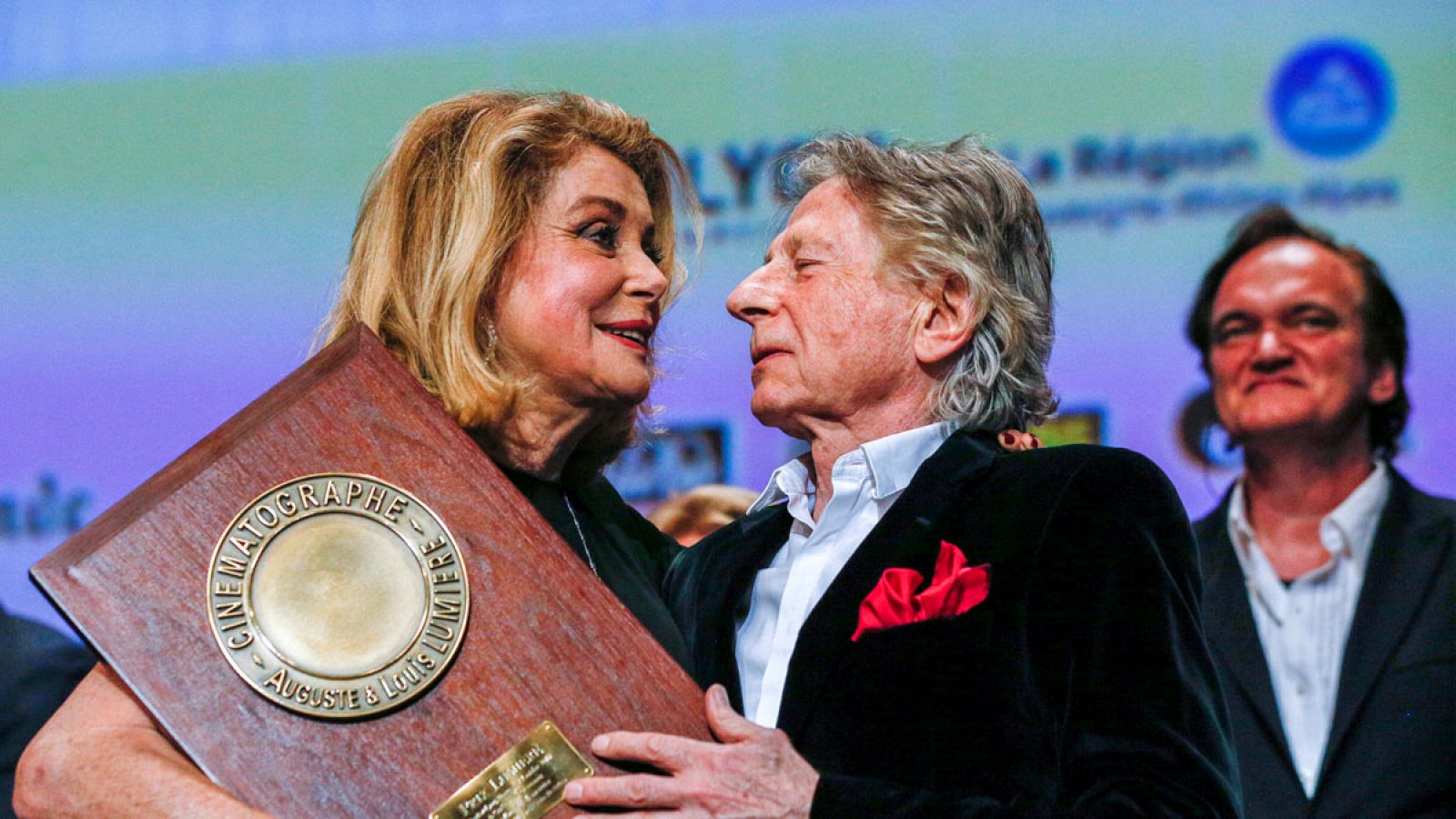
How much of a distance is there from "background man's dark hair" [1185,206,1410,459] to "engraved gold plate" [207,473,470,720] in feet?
9.54

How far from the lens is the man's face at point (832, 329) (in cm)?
254

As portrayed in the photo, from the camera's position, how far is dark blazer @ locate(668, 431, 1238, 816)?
196 cm

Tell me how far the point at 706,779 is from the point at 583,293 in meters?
0.94

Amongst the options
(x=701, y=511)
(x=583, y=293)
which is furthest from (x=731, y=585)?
(x=701, y=511)

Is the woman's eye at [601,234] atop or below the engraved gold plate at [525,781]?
atop

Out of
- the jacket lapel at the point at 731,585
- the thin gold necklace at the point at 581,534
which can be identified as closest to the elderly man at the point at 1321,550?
the jacket lapel at the point at 731,585

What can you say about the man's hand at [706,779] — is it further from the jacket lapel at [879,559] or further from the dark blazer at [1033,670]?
the jacket lapel at [879,559]

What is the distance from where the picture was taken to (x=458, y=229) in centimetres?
250

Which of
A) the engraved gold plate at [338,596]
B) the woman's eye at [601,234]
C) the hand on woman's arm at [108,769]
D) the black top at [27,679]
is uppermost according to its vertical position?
the woman's eye at [601,234]

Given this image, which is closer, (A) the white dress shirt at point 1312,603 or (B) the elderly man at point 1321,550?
(B) the elderly man at point 1321,550

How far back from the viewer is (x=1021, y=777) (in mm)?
2021

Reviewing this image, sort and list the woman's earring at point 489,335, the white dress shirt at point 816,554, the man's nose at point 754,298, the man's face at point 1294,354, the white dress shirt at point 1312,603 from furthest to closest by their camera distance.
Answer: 1. the man's face at point 1294,354
2. the white dress shirt at point 1312,603
3. the man's nose at point 754,298
4. the woman's earring at point 489,335
5. the white dress shirt at point 816,554

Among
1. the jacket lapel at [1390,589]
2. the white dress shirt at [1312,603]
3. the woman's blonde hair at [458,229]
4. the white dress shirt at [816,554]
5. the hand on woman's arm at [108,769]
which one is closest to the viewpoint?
the hand on woman's arm at [108,769]

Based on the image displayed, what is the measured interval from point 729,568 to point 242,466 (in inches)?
33.5
